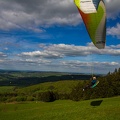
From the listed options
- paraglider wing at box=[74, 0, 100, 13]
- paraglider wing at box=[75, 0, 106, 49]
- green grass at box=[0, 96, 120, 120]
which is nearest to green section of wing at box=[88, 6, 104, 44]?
paraglider wing at box=[75, 0, 106, 49]

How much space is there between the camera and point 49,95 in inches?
4545

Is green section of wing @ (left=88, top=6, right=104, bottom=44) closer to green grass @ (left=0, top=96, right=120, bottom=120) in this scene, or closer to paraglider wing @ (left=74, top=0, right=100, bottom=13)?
paraglider wing @ (left=74, top=0, right=100, bottom=13)

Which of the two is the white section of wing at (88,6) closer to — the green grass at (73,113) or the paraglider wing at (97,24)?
the paraglider wing at (97,24)

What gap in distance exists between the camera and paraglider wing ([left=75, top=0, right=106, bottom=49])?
20.8 metres

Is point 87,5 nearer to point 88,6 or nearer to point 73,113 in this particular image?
point 88,6

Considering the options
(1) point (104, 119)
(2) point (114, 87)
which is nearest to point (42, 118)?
(1) point (104, 119)

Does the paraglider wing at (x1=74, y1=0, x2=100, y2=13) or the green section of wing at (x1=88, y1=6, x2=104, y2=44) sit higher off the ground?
the paraglider wing at (x1=74, y1=0, x2=100, y2=13)

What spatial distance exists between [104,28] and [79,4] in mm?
2986

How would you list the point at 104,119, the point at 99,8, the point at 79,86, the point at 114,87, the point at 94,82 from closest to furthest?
the point at 99,8
the point at 94,82
the point at 104,119
the point at 114,87
the point at 79,86

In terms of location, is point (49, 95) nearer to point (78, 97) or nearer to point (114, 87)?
point (78, 97)

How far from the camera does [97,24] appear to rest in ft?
69.6

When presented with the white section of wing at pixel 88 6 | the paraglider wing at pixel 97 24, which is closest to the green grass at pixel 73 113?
the paraglider wing at pixel 97 24

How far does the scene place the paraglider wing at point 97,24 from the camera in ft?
68.2

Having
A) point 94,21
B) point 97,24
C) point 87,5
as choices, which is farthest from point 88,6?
point 97,24
